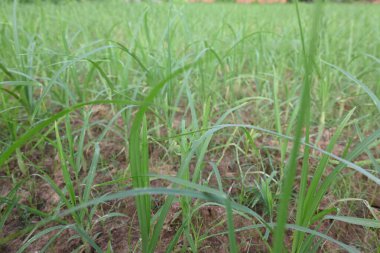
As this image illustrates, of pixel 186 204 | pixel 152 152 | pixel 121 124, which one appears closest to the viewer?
pixel 186 204

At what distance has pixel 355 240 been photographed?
65 centimetres

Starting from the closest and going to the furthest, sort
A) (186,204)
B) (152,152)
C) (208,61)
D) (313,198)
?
1. (313,198)
2. (186,204)
3. (152,152)
4. (208,61)

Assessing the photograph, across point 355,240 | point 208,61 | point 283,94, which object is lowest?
point 355,240

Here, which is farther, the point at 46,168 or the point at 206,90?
the point at 206,90

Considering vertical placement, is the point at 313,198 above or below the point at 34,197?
above

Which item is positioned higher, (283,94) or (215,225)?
(283,94)

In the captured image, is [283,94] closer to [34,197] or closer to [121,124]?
[121,124]

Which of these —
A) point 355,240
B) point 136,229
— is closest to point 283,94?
point 355,240

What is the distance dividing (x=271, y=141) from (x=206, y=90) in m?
0.32

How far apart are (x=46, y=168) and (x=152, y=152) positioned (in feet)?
0.99

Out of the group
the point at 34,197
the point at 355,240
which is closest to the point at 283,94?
the point at 355,240

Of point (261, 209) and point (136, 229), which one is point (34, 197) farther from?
point (261, 209)

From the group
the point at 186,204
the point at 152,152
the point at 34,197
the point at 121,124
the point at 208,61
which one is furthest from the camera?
the point at 208,61

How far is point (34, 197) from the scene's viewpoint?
0.77 metres
